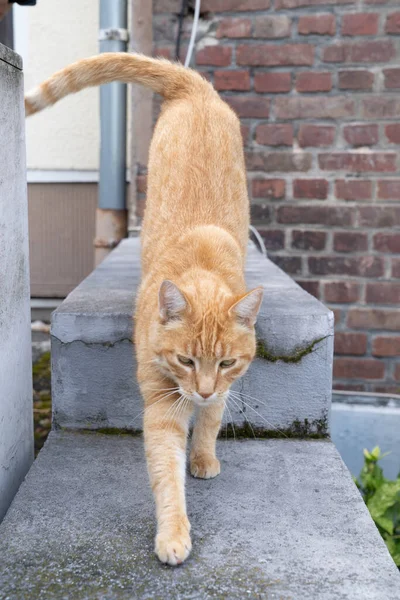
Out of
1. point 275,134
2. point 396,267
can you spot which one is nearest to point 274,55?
Answer: point 275,134

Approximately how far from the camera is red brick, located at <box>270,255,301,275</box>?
3.84 metres

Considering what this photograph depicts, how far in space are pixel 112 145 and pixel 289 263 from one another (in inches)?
52.1

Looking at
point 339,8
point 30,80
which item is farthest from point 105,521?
point 30,80

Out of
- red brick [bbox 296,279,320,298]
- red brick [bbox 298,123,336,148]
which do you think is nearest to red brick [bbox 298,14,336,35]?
red brick [bbox 298,123,336,148]

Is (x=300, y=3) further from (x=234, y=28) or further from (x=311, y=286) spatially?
(x=311, y=286)

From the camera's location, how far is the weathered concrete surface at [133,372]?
2.37m

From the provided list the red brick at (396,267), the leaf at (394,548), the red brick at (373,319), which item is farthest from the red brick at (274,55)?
the leaf at (394,548)

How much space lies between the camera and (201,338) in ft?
6.12

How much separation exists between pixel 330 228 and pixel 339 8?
1.19m

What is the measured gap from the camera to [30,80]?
442cm

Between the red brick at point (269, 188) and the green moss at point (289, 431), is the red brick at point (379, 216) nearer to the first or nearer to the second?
the red brick at point (269, 188)

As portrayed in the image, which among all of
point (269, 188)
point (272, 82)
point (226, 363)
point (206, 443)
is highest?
point (272, 82)

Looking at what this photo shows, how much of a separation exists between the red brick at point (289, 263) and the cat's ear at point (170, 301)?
206 cm

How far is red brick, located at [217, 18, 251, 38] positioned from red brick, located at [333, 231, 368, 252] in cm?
123
